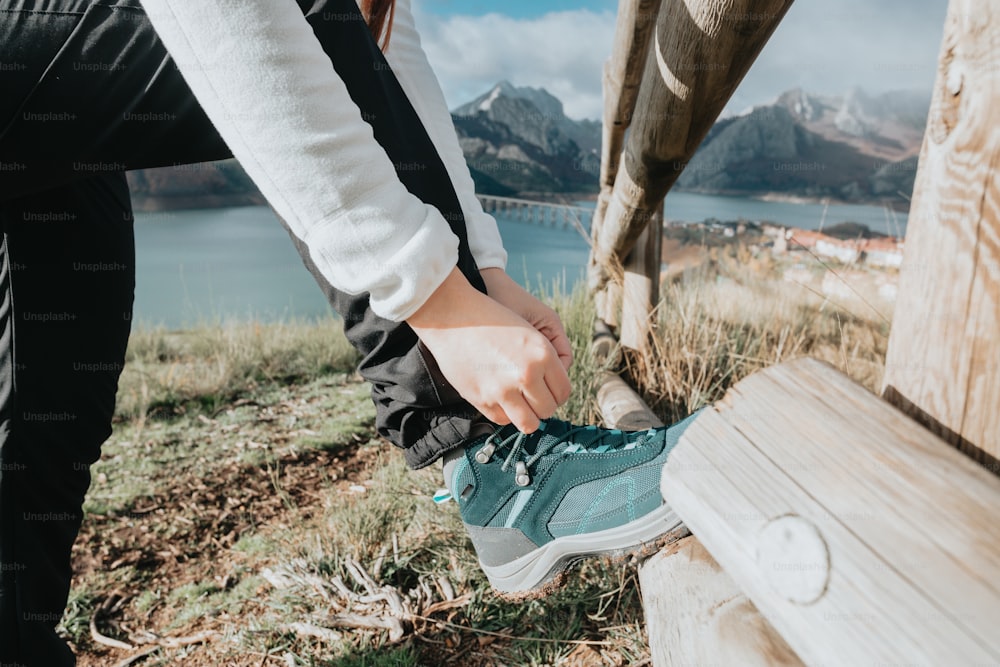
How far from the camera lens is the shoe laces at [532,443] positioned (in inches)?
37.8

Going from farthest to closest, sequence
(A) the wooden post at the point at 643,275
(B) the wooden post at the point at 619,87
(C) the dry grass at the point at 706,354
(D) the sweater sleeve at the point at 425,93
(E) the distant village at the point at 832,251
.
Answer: (A) the wooden post at the point at 643,275 → (C) the dry grass at the point at 706,354 → (B) the wooden post at the point at 619,87 → (E) the distant village at the point at 832,251 → (D) the sweater sleeve at the point at 425,93

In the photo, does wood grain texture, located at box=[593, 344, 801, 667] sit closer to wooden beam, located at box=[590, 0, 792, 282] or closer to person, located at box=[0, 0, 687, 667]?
person, located at box=[0, 0, 687, 667]

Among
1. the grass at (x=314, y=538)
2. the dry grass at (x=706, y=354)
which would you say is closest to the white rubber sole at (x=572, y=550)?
the grass at (x=314, y=538)

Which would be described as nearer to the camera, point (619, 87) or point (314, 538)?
point (314, 538)

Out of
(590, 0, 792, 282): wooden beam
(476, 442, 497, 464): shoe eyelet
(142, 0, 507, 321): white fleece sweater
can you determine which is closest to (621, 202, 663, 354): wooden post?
(590, 0, 792, 282): wooden beam

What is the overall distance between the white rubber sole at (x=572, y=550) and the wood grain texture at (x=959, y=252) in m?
0.42

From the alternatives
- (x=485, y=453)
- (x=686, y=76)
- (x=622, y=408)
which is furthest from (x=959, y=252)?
(x=622, y=408)

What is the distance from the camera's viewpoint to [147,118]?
75 cm

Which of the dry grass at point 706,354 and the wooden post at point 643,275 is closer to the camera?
the dry grass at point 706,354

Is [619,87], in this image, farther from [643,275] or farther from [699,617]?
[699,617]

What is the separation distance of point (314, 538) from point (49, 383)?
0.84 m

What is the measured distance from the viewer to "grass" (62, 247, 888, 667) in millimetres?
1314

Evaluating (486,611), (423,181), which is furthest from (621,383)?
(423,181)

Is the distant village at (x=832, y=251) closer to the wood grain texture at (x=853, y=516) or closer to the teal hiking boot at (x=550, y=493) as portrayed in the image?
the wood grain texture at (x=853, y=516)
